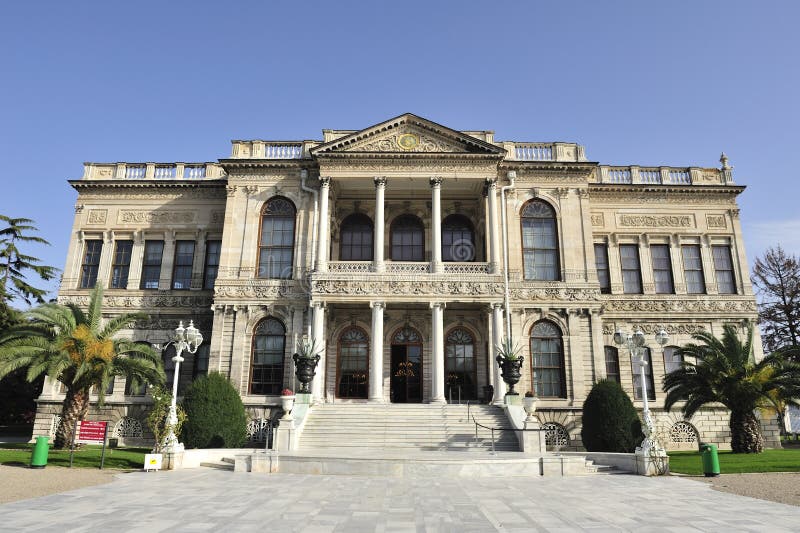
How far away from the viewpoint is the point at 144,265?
29.1m

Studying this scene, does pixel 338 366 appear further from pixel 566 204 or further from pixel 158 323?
pixel 566 204

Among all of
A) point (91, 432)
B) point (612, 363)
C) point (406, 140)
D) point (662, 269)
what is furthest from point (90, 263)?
point (662, 269)

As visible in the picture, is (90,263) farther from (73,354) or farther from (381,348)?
(381,348)

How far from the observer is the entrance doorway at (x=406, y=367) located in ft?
87.8

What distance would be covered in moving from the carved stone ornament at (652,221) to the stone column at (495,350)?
9511 mm

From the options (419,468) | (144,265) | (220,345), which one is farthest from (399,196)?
(419,468)

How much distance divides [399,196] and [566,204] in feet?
28.2

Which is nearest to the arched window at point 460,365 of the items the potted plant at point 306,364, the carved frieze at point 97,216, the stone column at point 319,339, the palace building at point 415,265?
the palace building at point 415,265

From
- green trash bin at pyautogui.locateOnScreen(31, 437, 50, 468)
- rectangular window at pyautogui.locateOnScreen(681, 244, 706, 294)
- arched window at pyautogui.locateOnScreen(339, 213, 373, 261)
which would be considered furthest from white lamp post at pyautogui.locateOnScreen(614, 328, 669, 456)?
green trash bin at pyautogui.locateOnScreen(31, 437, 50, 468)

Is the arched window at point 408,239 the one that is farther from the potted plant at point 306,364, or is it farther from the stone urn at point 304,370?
the stone urn at point 304,370

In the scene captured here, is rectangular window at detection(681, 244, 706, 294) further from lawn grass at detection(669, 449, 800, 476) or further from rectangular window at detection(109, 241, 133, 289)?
rectangular window at detection(109, 241, 133, 289)

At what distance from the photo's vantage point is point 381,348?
2497 cm

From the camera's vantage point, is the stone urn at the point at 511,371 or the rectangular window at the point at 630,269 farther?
the rectangular window at the point at 630,269

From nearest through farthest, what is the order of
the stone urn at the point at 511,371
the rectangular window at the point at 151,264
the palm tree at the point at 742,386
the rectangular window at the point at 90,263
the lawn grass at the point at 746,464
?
the lawn grass at the point at 746,464, the palm tree at the point at 742,386, the stone urn at the point at 511,371, the rectangular window at the point at 151,264, the rectangular window at the point at 90,263
